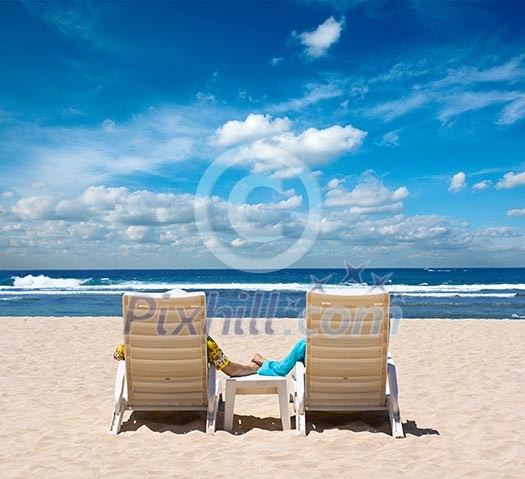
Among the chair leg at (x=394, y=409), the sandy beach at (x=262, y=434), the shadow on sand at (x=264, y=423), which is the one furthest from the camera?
the shadow on sand at (x=264, y=423)

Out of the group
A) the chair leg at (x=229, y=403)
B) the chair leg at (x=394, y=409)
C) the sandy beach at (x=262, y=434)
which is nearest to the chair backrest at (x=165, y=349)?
the chair leg at (x=229, y=403)

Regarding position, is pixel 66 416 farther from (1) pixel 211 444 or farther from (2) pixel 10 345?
(2) pixel 10 345

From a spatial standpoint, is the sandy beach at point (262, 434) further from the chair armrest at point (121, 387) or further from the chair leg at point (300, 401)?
the chair armrest at point (121, 387)

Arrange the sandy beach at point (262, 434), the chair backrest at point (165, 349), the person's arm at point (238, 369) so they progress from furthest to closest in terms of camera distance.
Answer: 1. the person's arm at point (238, 369)
2. the chair backrest at point (165, 349)
3. the sandy beach at point (262, 434)

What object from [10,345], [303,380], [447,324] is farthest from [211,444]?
[447,324]

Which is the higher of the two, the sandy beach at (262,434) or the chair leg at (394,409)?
the chair leg at (394,409)

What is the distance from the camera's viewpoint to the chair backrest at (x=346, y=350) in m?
4.16

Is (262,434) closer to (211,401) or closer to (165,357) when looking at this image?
(211,401)

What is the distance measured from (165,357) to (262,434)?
1.01 m

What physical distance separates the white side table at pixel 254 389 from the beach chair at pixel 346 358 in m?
0.13

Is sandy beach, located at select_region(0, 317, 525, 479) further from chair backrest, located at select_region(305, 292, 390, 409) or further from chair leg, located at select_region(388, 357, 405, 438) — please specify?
chair backrest, located at select_region(305, 292, 390, 409)

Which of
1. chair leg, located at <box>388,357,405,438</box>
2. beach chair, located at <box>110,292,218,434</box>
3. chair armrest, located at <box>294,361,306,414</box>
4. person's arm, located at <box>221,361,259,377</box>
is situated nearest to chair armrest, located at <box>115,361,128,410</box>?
beach chair, located at <box>110,292,218,434</box>

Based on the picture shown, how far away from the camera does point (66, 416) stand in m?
4.90

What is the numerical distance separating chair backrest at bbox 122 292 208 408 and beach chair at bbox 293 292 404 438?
829 mm
